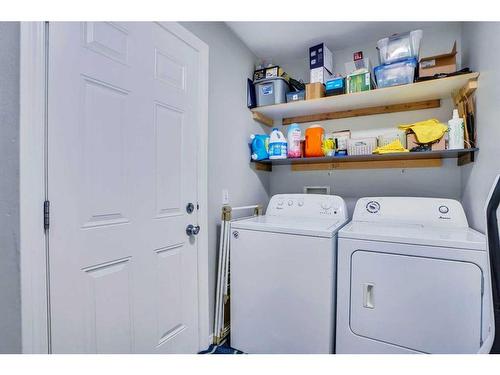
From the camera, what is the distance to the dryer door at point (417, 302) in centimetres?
123

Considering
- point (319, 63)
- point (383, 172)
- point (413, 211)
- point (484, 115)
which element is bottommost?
point (413, 211)

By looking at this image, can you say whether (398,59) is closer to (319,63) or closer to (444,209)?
(319,63)

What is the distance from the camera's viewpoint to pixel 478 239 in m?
1.28

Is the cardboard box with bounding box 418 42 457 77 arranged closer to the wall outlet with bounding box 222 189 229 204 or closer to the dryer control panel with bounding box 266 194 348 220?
the dryer control panel with bounding box 266 194 348 220

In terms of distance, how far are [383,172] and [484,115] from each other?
81 centimetres

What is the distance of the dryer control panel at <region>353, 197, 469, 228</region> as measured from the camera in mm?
1656

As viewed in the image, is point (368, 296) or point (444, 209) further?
point (444, 209)

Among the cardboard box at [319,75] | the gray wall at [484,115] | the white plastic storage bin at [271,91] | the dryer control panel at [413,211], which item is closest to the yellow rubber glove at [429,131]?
the gray wall at [484,115]

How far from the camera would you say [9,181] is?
2.92ft

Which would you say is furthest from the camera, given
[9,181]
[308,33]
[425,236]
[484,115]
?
[308,33]

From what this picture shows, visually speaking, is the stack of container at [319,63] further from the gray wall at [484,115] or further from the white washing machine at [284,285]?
the white washing machine at [284,285]

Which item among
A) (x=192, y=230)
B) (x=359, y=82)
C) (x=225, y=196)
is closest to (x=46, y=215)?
(x=192, y=230)

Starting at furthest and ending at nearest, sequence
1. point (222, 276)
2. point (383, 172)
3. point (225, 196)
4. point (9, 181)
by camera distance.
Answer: point (383, 172), point (225, 196), point (222, 276), point (9, 181)
